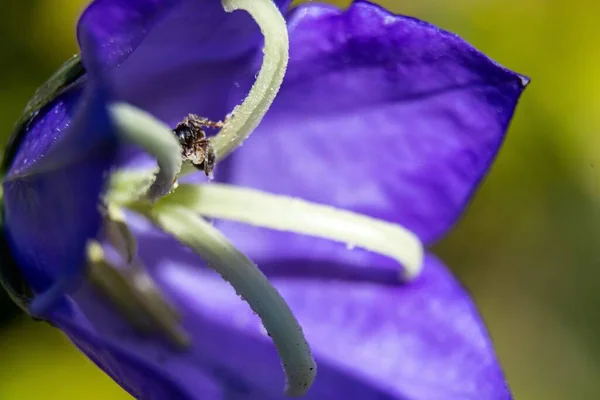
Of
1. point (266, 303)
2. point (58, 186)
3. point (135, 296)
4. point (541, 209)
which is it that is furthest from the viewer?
point (541, 209)

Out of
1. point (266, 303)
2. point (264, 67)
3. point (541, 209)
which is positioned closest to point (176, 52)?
point (264, 67)

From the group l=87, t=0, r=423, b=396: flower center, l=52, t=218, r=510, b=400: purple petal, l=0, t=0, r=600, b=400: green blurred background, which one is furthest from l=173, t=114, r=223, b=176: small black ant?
l=0, t=0, r=600, b=400: green blurred background

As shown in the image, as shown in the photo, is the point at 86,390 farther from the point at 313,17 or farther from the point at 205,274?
the point at 313,17

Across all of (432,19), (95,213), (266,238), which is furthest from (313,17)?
(432,19)

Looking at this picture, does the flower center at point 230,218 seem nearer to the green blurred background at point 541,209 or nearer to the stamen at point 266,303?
the stamen at point 266,303

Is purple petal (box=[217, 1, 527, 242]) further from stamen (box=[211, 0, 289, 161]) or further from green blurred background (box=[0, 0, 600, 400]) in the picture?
green blurred background (box=[0, 0, 600, 400])

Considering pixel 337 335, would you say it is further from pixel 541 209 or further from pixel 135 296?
pixel 541 209

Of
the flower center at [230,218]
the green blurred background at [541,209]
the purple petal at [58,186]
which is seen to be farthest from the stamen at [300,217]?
the green blurred background at [541,209]
